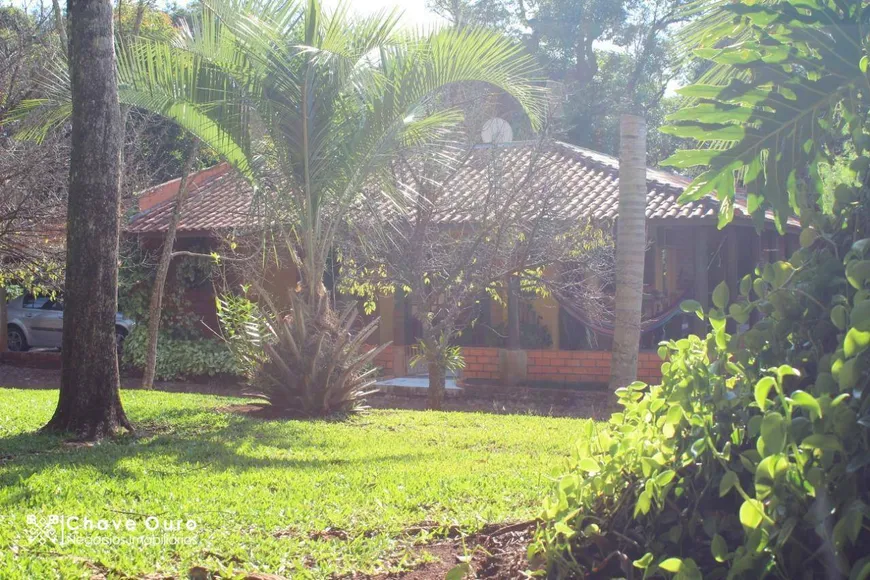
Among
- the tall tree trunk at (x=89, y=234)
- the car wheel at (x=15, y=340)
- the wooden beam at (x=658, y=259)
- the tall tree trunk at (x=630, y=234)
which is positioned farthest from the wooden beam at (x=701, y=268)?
the car wheel at (x=15, y=340)

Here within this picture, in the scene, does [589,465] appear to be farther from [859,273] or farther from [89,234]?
[89,234]

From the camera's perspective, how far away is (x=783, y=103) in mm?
2148

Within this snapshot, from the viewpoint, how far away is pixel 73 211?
21.6 feet

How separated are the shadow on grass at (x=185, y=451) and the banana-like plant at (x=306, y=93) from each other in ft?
4.95

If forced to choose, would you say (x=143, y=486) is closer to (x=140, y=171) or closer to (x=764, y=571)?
(x=764, y=571)

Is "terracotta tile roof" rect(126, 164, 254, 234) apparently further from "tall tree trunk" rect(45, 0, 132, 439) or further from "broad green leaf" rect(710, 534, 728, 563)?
"broad green leaf" rect(710, 534, 728, 563)

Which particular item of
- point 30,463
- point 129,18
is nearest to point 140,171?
point 129,18

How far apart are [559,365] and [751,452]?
46.0ft

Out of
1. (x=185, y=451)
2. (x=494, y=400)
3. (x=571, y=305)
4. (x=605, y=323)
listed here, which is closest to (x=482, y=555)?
(x=185, y=451)

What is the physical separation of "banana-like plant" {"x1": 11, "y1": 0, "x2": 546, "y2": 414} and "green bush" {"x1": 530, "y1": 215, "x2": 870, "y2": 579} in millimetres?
6257

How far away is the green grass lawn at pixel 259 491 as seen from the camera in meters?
3.39

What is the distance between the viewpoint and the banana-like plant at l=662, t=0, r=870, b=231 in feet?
6.80

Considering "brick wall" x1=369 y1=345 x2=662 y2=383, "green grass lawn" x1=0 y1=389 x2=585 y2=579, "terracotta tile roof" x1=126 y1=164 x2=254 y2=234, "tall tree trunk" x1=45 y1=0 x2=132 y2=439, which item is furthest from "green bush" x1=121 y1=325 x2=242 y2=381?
"tall tree trunk" x1=45 y1=0 x2=132 y2=439

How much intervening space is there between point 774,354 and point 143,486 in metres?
3.72
